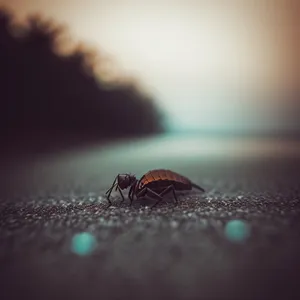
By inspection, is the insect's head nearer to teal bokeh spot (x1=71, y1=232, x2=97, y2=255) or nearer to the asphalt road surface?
the asphalt road surface

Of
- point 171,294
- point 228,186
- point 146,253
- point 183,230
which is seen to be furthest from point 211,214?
point 228,186

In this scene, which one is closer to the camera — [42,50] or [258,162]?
[258,162]

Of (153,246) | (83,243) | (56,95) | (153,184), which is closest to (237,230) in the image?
(153,246)

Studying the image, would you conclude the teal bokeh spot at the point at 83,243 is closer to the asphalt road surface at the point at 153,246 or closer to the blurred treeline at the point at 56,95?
the asphalt road surface at the point at 153,246

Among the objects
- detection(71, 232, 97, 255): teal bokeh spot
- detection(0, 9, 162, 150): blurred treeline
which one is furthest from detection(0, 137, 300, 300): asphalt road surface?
detection(0, 9, 162, 150): blurred treeline

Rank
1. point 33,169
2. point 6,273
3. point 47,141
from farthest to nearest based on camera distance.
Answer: point 47,141 → point 33,169 → point 6,273

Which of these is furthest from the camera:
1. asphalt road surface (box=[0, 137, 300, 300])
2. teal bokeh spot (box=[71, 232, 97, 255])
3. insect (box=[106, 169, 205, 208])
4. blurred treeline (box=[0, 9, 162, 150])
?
blurred treeline (box=[0, 9, 162, 150])

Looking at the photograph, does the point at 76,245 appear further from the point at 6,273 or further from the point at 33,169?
the point at 33,169

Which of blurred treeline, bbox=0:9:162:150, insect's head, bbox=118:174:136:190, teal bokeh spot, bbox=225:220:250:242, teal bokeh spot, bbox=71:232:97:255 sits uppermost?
blurred treeline, bbox=0:9:162:150
